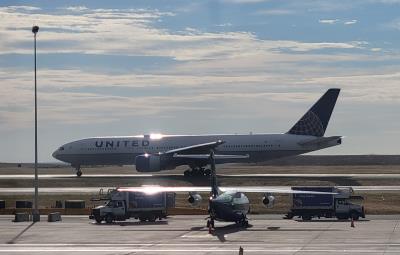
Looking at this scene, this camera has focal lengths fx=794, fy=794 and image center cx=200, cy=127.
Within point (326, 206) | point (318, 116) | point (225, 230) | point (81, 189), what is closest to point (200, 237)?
point (225, 230)

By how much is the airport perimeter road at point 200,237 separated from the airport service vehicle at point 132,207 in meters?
0.83

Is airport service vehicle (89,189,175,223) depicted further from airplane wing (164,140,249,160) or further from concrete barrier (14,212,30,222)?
airplane wing (164,140,249,160)

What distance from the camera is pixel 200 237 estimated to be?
42.2 metres

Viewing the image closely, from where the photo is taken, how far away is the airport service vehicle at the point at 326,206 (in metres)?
53.8

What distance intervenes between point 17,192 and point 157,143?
25.1m

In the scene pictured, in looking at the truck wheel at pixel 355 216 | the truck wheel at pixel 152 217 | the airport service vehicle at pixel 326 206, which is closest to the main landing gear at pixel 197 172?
the truck wheel at pixel 152 217

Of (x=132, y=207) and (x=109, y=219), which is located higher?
(x=132, y=207)

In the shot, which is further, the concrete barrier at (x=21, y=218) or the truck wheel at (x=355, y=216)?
the concrete barrier at (x=21, y=218)

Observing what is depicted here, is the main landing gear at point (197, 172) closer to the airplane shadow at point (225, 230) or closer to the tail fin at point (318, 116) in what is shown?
the tail fin at point (318, 116)

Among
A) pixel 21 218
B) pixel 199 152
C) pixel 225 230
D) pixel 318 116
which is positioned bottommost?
pixel 225 230

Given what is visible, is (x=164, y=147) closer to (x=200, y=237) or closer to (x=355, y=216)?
(x=355, y=216)

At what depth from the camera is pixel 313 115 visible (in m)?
99.5

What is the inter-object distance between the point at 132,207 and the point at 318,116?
49198 mm

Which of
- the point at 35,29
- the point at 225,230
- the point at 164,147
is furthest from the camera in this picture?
the point at 164,147
